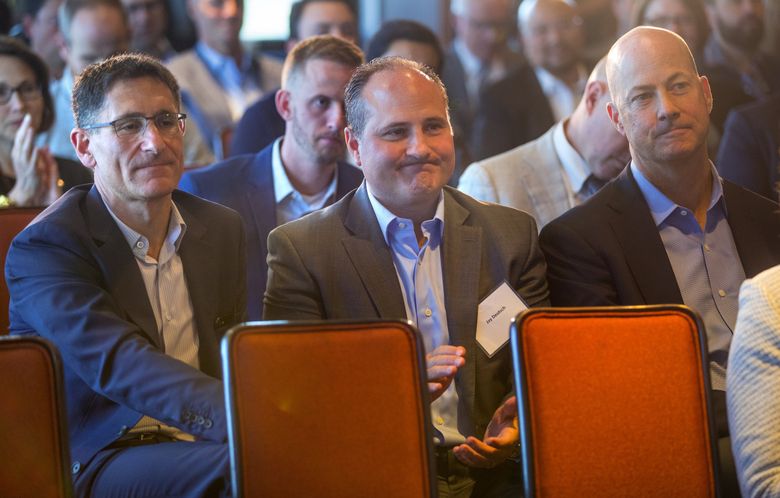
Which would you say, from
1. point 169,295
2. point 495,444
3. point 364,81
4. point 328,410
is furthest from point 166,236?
point 495,444

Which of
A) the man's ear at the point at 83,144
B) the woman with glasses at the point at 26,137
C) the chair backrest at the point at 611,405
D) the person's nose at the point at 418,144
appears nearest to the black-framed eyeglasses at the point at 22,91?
the woman with glasses at the point at 26,137

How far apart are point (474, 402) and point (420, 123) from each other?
29.6 inches

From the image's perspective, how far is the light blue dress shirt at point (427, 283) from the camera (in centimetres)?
271

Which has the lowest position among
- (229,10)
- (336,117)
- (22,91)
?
(336,117)

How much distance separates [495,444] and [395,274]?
520 mm

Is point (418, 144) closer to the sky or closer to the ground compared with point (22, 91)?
closer to the ground

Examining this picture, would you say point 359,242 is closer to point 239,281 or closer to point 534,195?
point 239,281

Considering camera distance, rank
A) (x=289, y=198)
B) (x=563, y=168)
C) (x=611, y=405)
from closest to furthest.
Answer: (x=611, y=405) < (x=563, y=168) < (x=289, y=198)

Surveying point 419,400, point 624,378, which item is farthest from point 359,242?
point 624,378

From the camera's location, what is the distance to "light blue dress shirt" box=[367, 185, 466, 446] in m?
2.71

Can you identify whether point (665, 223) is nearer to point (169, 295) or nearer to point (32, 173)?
point (169, 295)

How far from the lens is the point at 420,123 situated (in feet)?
9.14

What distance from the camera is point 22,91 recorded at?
435 centimetres

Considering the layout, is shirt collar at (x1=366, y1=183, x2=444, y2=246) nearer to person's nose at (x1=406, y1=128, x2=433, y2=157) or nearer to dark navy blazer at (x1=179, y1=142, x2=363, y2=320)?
person's nose at (x1=406, y1=128, x2=433, y2=157)
